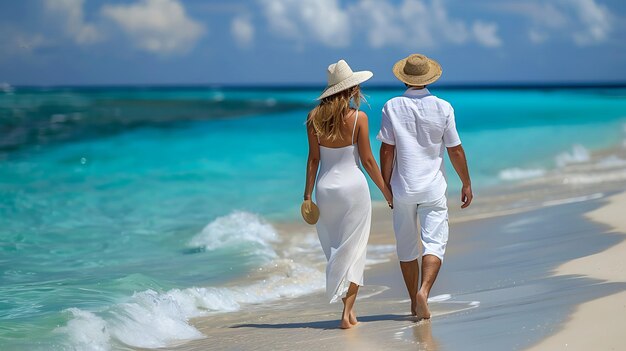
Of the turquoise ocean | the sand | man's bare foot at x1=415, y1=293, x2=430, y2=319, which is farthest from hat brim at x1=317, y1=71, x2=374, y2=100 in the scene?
the sand

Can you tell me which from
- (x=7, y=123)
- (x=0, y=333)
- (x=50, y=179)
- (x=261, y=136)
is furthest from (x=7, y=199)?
(x=7, y=123)

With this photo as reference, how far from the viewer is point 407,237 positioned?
6031 mm

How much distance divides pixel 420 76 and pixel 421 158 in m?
0.51

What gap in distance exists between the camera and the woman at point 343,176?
588 cm

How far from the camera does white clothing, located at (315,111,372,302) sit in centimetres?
591

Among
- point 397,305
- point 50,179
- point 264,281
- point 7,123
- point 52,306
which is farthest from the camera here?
→ point 7,123

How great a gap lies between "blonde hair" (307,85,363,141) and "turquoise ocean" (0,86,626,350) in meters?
1.60

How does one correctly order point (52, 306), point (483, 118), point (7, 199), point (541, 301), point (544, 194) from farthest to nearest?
point (483, 118) < point (7, 199) < point (544, 194) < point (52, 306) < point (541, 301)

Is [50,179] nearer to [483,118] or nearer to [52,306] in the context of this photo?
[52,306]

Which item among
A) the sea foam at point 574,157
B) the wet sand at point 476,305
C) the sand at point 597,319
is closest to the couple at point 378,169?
the wet sand at point 476,305

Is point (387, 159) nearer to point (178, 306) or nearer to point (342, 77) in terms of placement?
point (342, 77)

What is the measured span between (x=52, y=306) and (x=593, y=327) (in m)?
4.25

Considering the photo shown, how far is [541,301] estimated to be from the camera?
5.91m

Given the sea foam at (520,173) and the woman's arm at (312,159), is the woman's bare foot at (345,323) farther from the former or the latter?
the sea foam at (520,173)
